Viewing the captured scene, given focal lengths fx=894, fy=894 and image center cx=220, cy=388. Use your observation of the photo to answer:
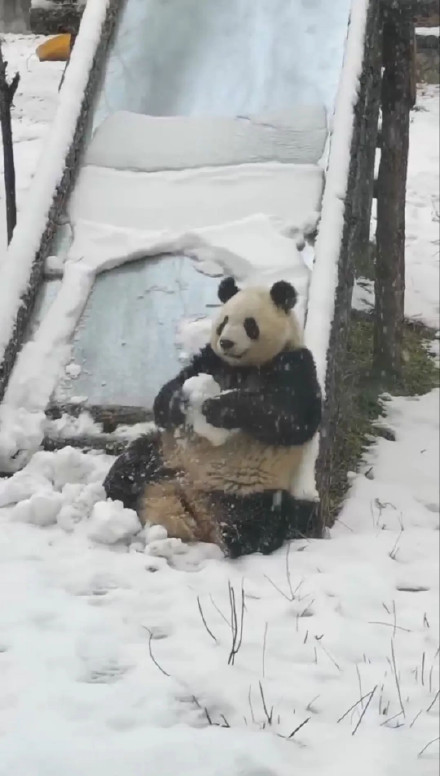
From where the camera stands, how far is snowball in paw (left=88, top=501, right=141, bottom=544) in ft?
9.73

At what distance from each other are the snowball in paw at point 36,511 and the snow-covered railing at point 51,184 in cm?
69

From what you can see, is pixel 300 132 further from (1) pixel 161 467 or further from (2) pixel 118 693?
(2) pixel 118 693

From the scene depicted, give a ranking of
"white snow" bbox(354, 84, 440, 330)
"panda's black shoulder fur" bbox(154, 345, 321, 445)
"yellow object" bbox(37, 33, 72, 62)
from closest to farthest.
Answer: "panda's black shoulder fur" bbox(154, 345, 321, 445)
"white snow" bbox(354, 84, 440, 330)
"yellow object" bbox(37, 33, 72, 62)

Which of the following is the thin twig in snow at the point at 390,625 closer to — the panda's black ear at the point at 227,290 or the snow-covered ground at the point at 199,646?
the snow-covered ground at the point at 199,646

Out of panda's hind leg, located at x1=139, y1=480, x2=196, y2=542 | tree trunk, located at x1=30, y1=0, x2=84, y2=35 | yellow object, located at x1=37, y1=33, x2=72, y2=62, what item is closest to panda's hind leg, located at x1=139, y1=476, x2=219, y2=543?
panda's hind leg, located at x1=139, y1=480, x2=196, y2=542

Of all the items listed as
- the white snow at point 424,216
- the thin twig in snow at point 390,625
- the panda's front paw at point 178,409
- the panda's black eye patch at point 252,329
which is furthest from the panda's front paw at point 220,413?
the white snow at point 424,216

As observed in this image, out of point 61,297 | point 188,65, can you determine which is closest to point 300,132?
point 188,65

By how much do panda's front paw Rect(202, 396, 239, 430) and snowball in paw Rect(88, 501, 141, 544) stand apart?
1.39 ft

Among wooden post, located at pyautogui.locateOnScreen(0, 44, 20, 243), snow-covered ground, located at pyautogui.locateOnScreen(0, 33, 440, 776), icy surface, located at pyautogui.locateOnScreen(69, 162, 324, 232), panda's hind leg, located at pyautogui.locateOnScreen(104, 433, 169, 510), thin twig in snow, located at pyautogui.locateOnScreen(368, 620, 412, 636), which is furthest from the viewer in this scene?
wooden post, located at pyautogui.locateOnScreen(0, 44, 20, 243)

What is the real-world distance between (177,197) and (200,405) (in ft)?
5.35

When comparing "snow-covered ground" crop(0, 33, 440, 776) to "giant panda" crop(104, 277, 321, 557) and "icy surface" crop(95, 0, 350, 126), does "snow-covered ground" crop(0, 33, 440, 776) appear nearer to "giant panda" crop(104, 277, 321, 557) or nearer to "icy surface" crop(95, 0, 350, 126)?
"giant panda" crop(104, 277, 321, 557)

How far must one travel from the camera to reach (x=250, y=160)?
14.9ft

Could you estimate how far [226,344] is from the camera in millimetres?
2988

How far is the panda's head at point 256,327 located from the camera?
9.80 ft
